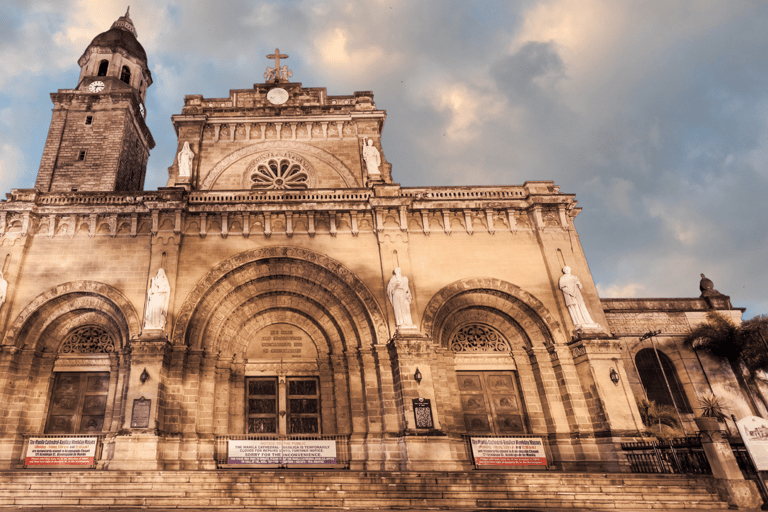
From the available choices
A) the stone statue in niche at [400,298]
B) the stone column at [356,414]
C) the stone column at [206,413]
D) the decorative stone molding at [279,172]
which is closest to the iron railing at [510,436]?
the stone column at [356,414]

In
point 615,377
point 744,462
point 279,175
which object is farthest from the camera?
point 279,175

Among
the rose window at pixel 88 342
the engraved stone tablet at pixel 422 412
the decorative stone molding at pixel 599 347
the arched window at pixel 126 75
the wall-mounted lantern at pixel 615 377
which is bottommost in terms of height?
the engraved stone tablet at pixel 422 412

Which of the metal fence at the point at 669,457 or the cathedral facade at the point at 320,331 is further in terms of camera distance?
the cathedral facade at the point at 320,331

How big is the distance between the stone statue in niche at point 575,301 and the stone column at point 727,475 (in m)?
5.68

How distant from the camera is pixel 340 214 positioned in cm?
1911

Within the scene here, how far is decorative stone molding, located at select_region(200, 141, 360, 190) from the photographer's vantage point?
22.5 metres

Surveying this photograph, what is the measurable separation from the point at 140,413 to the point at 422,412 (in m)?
9.46

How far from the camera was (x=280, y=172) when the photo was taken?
23.1 metres

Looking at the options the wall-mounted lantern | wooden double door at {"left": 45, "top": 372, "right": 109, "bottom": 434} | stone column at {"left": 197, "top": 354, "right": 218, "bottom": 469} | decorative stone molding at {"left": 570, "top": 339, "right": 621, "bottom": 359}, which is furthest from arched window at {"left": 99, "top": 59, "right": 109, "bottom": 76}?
the wall-mounted lantern

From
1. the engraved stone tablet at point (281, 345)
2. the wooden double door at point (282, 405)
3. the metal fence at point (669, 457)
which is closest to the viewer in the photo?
the metal fence at point (669, 457)

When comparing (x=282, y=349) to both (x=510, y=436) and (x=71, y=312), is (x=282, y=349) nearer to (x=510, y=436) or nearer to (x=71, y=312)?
(x=71, y=312)

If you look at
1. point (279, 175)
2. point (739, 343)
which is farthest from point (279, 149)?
point (739, 343)

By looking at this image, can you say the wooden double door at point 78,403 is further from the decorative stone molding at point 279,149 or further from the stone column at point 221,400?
the decorative stone molding at point 279,149

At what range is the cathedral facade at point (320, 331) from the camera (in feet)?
50.8
